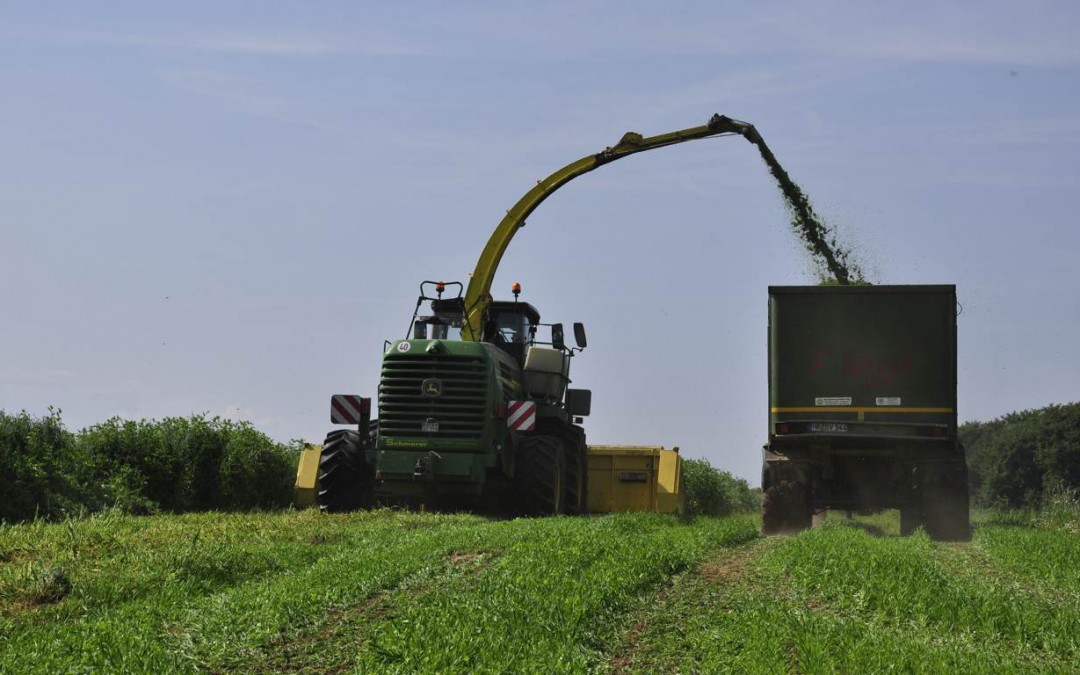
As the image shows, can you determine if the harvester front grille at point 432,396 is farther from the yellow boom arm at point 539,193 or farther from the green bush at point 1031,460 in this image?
the green bush at point 1031,460

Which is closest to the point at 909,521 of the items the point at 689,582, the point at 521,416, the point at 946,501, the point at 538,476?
the point at 946,501

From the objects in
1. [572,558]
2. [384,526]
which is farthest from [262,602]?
[384,526]

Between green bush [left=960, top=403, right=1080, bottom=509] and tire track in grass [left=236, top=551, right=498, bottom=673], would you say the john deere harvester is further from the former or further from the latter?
green bush [left=960, top=403, right=1080, bottom=509]

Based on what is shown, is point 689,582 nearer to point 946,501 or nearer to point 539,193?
point 946,501

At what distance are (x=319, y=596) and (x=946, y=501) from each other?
12.8 metres

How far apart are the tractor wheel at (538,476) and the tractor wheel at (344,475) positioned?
2594 millimetres

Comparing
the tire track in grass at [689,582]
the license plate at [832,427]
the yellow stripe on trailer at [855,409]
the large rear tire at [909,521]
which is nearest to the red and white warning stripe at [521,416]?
the yellow stripe on trailer at [855,409]

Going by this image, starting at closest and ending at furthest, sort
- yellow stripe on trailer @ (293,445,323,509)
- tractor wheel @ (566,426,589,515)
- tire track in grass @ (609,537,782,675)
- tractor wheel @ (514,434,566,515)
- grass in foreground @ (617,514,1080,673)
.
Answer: grass in foreground @ (617,514,1080,673), tire track in grass @ (609,537,782,675), tractor wheel @ (514,434,566,515), tractor wheel @ (566,426,589,515), yellow stripe on trailer @ (293,445,323,509)

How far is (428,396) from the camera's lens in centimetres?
2033

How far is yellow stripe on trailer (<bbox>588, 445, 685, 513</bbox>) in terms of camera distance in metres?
23.6

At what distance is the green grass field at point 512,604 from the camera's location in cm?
824

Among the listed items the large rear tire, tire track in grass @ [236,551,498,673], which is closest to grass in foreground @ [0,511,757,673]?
tire track in grass @ [236,551,498,673]

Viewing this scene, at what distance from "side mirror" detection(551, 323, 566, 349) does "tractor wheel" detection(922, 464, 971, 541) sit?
6996 mm

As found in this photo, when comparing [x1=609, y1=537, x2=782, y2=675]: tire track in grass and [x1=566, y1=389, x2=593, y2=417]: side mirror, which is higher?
[x1=566, y1=389, x2=593, y2=417]: side mirror
